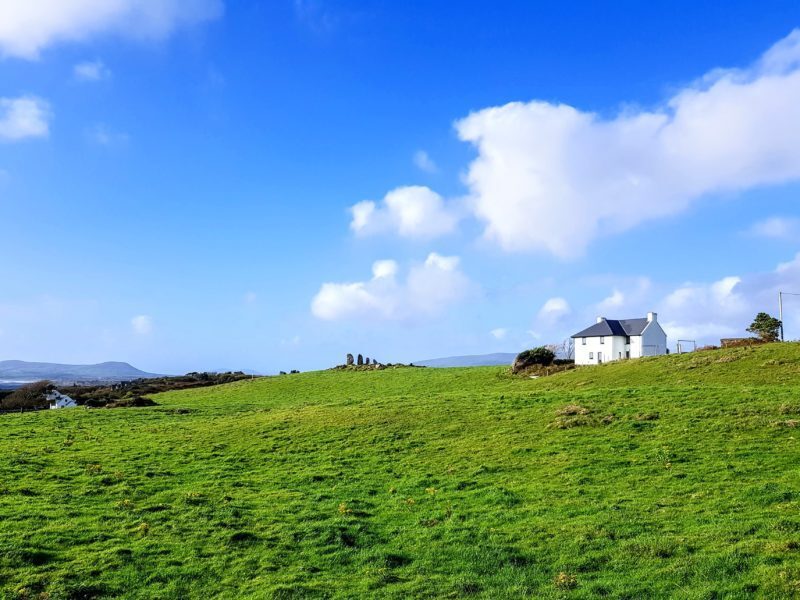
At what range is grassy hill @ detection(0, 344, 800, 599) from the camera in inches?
556

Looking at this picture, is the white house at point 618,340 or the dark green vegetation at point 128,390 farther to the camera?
the white house at point 618,340

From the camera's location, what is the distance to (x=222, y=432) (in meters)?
38.2

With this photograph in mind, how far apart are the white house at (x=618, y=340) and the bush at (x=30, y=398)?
70.8 meters

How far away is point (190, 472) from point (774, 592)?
23839 millimetres

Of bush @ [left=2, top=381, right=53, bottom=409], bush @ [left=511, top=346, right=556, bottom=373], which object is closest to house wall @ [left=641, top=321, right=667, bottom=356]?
bush @ [left=511, top=346, right=556, bottom=373]

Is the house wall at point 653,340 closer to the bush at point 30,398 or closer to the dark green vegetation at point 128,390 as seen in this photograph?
the dark green vegetation at point 128,390

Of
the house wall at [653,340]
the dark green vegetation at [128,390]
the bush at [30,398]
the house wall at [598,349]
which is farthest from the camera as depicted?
the house wall at [653,340]

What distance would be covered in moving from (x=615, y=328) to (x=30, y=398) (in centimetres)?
7922

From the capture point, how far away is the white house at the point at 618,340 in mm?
81375

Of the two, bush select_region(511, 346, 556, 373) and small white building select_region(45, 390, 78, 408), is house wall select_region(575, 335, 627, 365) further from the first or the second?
small white building select_region(45, 390, 78, 408)

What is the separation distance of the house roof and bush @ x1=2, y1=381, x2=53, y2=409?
72.5m

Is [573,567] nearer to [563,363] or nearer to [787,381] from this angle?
[787,381]

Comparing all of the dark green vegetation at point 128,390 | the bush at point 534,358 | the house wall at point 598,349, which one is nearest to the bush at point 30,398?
the dark green vegetation at point 128,390

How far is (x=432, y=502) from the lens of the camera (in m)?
21.3
